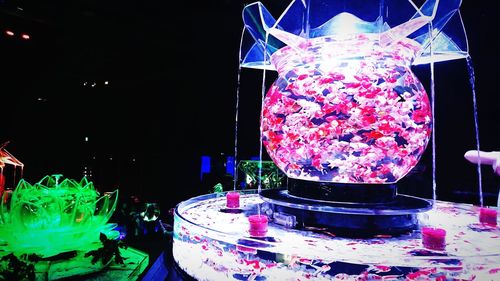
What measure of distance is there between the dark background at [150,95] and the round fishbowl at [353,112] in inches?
108

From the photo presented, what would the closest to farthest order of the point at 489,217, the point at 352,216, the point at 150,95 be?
1. the point at 352,216
2. the point at 489,217
3. the point at 150,95

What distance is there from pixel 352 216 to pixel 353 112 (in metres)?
0.72

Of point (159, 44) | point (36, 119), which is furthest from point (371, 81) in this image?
point (36, 119)

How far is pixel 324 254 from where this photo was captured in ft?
4.59

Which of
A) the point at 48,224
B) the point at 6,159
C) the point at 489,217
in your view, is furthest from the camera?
the point at 6,159

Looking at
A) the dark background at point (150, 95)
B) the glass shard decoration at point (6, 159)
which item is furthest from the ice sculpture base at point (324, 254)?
the glass shard decoration at point (6, 159)

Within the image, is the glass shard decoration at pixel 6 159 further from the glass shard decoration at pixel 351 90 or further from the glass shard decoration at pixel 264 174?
the glass shard decoration at pixel 351 90

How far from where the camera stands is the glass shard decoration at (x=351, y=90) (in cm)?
202

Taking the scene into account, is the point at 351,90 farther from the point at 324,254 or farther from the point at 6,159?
the point at 6,159

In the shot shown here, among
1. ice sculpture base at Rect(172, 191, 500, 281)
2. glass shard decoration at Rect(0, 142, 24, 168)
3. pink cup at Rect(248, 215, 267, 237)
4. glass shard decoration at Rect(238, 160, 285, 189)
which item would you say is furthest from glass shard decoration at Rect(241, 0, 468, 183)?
glass shard decoration at Rect(0, 142, 24, 168)

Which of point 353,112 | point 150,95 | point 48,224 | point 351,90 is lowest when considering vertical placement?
point 48,224

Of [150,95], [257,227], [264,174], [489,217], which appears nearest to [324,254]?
[257,227]

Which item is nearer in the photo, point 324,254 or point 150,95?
point 324,254

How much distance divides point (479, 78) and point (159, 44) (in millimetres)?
5596
